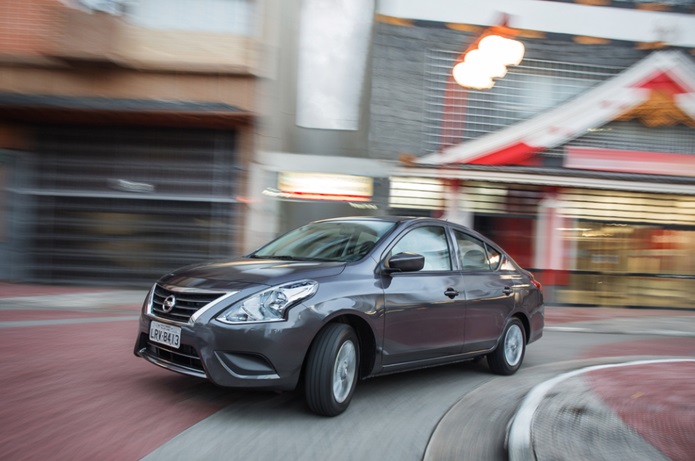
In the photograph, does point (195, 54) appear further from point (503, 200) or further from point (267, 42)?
point (503, 200)

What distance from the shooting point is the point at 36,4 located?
1330 cm

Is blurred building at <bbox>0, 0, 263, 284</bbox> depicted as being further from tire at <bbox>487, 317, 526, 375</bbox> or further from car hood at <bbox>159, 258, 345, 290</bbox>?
car hood at <bbox>159, 258, 345, 290</bbox>

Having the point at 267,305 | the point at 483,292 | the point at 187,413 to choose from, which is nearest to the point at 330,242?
the point at 267,305

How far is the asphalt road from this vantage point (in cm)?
385

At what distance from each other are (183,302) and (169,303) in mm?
150

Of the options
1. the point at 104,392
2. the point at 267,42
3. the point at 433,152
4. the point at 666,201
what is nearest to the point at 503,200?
the point at 433,152

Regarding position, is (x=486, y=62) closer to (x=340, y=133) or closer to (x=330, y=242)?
(x=340, y=133)

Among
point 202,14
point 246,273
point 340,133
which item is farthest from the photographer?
point 340,133

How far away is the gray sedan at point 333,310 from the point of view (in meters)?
4.30

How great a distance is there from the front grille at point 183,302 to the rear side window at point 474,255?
8.66 feet

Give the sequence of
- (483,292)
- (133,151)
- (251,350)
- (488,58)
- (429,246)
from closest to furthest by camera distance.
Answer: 1. (251,350)
2. (429,246)
3. (483,292)
4. (133,151)
5. (488,58)

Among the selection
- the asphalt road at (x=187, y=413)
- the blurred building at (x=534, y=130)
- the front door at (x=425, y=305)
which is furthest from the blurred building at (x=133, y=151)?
the front door at (x=425, y=305)

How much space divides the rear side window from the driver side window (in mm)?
238

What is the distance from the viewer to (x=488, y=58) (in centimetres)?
1410
